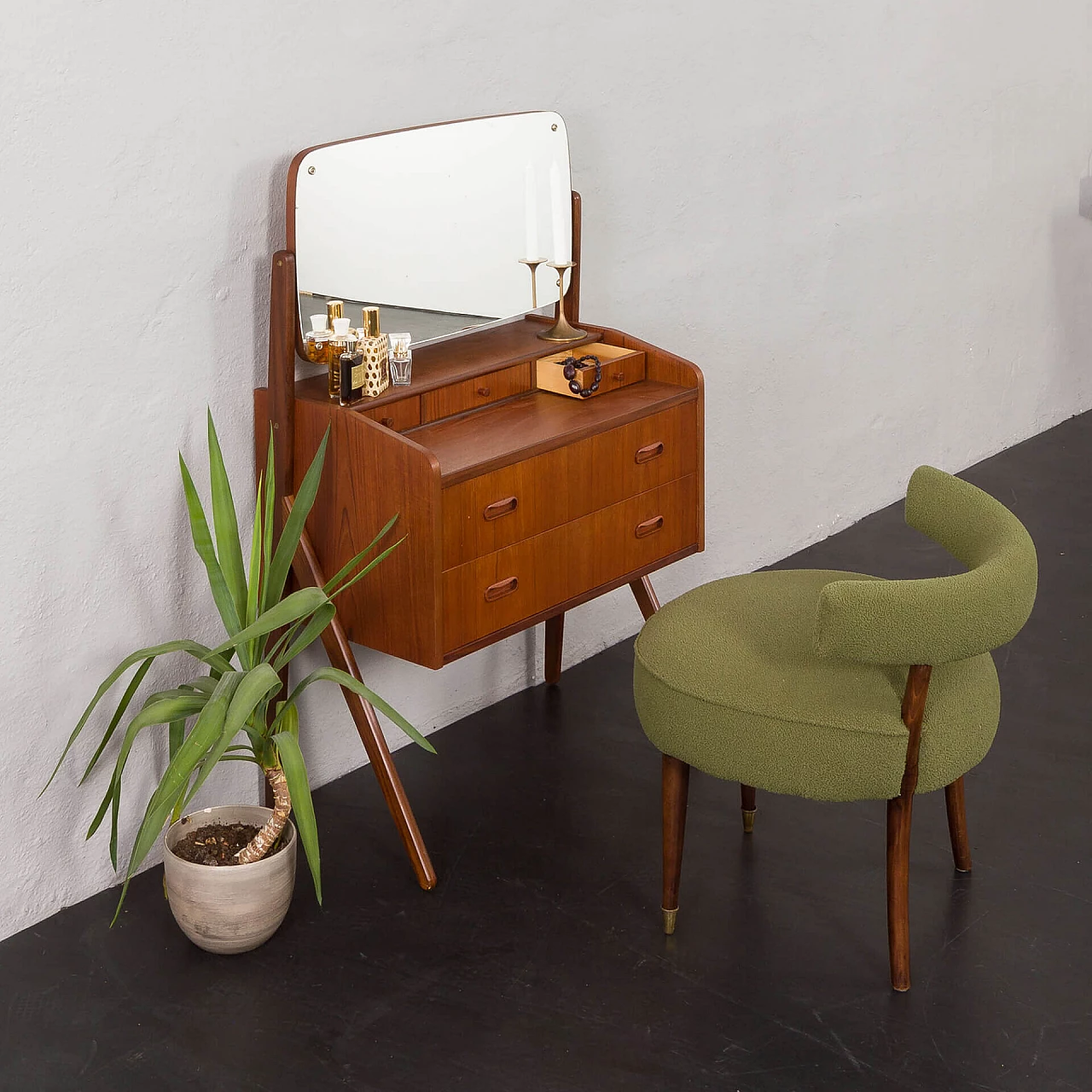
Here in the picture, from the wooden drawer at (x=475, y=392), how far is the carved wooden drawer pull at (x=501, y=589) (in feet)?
1.22

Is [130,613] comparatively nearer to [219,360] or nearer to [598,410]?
[219,360]

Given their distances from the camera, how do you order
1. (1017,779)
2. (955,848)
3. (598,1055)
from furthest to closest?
(1017,779)
(955,848)
(598,1055)

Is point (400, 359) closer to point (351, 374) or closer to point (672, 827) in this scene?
point (351, 374)

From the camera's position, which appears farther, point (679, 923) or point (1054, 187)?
point (1054, 187)

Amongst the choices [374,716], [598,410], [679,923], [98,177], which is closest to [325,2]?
[98,177]

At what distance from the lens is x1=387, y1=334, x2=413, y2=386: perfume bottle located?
9.57 ft

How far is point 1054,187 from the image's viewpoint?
5.39 metres

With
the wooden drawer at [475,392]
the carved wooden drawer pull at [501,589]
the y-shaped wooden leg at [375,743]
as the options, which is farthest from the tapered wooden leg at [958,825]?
the wooden drawer at [475,392]

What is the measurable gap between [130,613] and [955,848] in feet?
5.39

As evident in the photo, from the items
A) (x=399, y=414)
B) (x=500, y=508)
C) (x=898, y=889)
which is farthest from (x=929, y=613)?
(x=399, y=414)

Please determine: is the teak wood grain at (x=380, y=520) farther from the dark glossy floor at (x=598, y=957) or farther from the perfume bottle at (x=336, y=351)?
the dark glossy floor at (x=598, y=957)

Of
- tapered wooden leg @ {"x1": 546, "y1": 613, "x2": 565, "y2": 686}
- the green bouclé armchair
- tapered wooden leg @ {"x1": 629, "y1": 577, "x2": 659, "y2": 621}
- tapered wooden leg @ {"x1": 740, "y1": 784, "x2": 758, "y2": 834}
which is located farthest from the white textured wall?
the green bouclé armchair

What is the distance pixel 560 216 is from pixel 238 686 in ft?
4.20

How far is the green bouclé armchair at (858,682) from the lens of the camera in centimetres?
231
